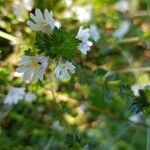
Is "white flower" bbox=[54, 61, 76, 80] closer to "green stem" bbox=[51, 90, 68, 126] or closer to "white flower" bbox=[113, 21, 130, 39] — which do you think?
"green stem" bbox=[51, 90, 68, 126]

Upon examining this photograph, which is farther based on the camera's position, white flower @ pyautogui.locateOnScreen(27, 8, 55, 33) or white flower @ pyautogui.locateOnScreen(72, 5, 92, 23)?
white flower @ pyautogui.locateOnScreen(72, 5, 92, 23)

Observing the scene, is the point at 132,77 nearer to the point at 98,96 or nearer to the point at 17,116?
the point at 98,96

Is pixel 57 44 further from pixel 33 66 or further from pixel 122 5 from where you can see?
pixel 122 5

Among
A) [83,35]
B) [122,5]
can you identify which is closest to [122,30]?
[122,5]

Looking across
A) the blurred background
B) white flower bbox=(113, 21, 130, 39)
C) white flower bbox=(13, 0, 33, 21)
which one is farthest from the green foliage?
white flower bbox=(113, 21, 130, 39)

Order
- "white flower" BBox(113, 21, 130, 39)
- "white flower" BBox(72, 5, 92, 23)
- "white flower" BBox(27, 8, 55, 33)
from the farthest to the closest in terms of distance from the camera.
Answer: "white flower" BBox(113, 21, 130, 39)
"white flower" BBox(72, 5, 92, 23)
"white flower" BBox(27, 8, 55, 33)

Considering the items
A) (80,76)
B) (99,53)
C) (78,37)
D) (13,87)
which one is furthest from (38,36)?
Result: (99,53)
